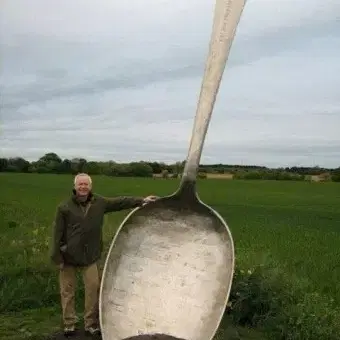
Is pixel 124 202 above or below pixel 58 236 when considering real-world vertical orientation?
above

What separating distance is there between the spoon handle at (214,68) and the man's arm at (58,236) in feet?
4.48

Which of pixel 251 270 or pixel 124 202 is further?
pixel 251 270

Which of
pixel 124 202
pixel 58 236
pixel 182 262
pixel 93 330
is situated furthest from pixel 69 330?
pixel 182 262

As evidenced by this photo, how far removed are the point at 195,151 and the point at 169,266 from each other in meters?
0.83

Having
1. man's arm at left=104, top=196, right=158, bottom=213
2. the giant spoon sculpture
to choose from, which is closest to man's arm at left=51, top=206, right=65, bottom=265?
man's arm at left=104, top=196, right=158, bottom=213

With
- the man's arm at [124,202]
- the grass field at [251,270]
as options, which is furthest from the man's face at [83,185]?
the grass field at [251,270]

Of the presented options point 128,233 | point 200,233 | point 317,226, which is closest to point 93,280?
point 128,233

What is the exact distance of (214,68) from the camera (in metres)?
4.79

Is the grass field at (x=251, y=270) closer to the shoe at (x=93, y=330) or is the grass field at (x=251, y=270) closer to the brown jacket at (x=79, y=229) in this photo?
the shoe at (x=93, y=330)

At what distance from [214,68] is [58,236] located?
193 centimetres

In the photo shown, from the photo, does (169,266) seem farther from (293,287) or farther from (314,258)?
(314,258)

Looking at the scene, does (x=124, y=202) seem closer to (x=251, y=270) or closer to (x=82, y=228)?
(x=82, y=228)

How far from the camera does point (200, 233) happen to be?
5012 millimetres

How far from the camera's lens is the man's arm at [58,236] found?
569 centimetres
